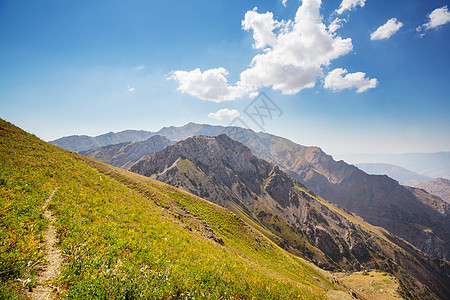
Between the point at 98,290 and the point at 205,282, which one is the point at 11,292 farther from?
the point at 205,282

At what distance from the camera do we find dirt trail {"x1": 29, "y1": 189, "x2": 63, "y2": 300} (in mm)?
6688

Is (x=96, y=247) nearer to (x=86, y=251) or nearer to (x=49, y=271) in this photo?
(x=86, y=251)

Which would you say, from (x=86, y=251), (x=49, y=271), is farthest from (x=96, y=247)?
(x=49, y=271)

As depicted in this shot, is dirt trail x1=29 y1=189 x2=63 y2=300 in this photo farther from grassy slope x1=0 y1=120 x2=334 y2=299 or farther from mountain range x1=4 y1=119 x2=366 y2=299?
grassy slope x1=0 y1=120 x2=334 y2=299

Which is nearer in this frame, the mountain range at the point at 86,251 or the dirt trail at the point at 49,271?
the dirt trail at the point at 49,271

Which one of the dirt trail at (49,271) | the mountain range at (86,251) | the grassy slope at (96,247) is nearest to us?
the dirt trail at (49,271)

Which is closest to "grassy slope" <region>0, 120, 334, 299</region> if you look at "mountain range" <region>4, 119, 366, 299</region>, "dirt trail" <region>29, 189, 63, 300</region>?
"mountain range" <region>4, 119, 366, 299</region>

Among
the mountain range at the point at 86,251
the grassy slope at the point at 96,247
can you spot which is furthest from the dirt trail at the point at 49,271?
the grassy slope at the point at 96,247

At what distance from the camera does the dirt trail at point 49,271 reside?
669cm

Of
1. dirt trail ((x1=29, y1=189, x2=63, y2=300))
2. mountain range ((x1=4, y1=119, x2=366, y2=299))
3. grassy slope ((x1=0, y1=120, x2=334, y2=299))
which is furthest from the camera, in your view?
grassy slope ((x1=0, y1=120, x2=334, y2=299))

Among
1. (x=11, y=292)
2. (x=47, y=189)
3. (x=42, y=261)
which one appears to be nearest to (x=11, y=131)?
(x=47, y=189)

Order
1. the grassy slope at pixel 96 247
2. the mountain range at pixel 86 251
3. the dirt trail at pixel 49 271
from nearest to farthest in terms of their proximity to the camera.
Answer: the dirt trail at pixel 49 271 < the mountain range at pixel 86 251 < the grassy slope at pixel 96 247

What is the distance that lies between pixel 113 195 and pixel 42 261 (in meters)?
13.6

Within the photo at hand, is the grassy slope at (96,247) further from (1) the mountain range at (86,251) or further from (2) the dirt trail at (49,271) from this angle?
(2) the dirt trail at (49,271)
